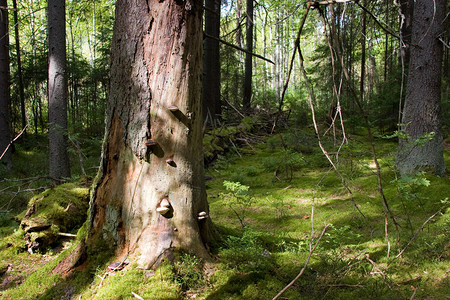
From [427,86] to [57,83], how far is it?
26.7 ft

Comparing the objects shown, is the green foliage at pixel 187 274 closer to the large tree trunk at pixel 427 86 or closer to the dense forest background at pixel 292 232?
the dense forest background at pixel 292 232

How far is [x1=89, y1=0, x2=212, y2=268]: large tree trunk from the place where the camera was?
2.35m

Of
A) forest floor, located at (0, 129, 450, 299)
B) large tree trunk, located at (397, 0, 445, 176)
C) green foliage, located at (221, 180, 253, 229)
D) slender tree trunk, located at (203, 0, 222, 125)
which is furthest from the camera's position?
slender tree trunk, located at (203, 0, 222, 125)

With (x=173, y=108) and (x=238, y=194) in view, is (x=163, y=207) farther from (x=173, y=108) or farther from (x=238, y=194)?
(x=238, y=194)

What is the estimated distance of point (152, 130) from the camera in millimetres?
2381

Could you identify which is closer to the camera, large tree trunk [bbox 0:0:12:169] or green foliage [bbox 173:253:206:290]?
green foliage [bbox 173:253:206:290]

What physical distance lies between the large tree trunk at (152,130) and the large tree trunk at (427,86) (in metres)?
5.01

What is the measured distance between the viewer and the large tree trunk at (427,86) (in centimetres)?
577

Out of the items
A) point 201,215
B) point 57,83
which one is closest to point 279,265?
point 201,215

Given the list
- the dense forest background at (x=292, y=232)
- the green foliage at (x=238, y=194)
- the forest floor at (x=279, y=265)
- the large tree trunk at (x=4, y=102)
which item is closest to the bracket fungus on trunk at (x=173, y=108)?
the dense forest background at (x=292, y=232)

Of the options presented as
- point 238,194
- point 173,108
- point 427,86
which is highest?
point 427,86

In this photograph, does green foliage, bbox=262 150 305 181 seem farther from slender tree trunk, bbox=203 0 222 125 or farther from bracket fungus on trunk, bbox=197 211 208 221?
bracket fungus on trunk, bbox=197 211 208 221

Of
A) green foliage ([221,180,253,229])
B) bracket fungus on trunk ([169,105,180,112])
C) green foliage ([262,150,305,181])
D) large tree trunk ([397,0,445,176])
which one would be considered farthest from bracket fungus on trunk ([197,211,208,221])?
large tree trunk ([397,0,445,176])

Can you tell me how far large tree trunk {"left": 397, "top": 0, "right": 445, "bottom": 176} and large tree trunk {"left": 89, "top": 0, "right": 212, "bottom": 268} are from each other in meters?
5.01
